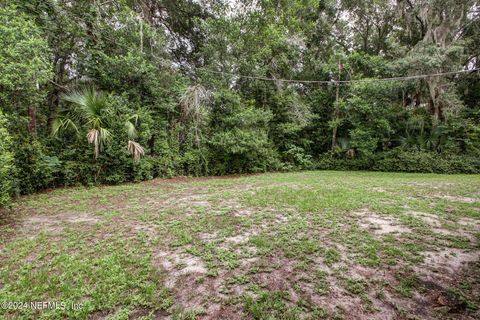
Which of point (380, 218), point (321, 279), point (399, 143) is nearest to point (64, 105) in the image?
point (321, 279)

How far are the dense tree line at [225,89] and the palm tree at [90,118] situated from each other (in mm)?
33

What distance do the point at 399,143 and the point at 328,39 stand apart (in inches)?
258

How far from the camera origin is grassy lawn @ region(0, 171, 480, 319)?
184 centimetres

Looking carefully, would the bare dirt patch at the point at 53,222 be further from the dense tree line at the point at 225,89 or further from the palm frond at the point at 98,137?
the palm frond at the point at 98,137

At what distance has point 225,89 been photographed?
9.23 meters

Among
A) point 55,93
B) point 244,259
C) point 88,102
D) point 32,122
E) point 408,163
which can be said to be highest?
→ point 55,93

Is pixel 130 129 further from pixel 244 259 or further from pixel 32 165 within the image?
pixel 244 259

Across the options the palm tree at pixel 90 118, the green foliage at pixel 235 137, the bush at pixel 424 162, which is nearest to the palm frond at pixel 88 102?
the palm tree at pixel 90 118

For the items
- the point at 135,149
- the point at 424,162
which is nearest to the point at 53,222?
the point at 135,149

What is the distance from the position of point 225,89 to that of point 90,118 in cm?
497

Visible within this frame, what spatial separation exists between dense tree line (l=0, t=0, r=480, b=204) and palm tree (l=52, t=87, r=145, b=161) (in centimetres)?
3

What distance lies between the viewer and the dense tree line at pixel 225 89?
225 inches

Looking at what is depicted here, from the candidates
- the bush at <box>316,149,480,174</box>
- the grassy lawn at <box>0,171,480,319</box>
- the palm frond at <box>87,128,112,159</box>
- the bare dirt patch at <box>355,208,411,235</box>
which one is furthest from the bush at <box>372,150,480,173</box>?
the palm frond at <box>87,128,112,159</box>

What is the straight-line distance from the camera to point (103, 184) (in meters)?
6.49
